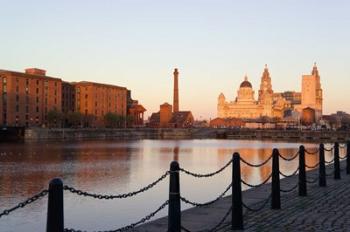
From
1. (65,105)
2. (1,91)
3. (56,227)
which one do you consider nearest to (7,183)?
(56,227)

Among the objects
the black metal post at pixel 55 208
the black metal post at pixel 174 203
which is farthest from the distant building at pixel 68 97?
the black metal post at pixel 55 208

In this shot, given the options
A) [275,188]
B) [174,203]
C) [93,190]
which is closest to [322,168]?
[275,188]

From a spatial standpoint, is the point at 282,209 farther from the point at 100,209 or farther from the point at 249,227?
the point at 100,209

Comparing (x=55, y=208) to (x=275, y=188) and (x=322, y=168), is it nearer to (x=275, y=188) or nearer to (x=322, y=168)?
(x=275, y=188)

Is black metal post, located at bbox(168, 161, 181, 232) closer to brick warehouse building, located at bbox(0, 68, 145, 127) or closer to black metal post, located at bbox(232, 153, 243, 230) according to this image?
black metal post, located at bbox(232, 153, 243, 230)

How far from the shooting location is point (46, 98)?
151000 mm

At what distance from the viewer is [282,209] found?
14.4m

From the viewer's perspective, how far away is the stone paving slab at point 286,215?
11.5 metres

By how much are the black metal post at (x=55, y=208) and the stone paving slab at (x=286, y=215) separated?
4241 mm

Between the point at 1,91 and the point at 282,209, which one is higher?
the point at 1,91

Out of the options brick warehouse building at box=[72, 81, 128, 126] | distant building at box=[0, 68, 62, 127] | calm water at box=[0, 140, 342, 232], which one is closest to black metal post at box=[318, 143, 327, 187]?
calm water at box=[0, 140, 342, 232]

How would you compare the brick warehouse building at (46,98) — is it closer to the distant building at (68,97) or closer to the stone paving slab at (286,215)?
the distant building at (68,97)

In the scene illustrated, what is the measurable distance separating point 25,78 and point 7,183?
113393 millimetres

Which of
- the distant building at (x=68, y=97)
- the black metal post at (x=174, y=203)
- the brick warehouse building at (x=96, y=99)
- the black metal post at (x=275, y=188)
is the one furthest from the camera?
the brick warehouse building at (x=96, y=99)
